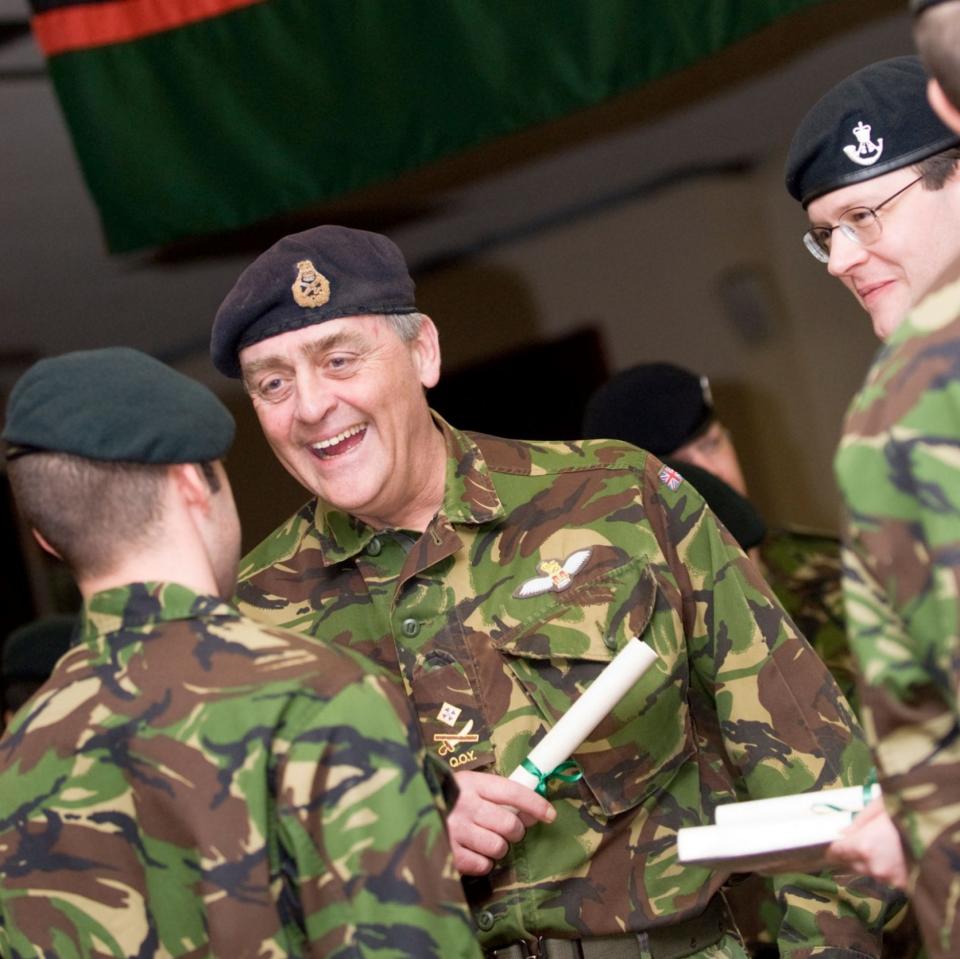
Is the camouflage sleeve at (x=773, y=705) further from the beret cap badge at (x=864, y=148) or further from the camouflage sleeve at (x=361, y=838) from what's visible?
the camouflage sleeve at (x=361, y=838)

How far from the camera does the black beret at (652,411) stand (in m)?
3.66

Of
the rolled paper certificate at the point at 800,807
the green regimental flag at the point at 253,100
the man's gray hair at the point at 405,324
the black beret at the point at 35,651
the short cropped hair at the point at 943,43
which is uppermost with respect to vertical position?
the green regimental flag at the point at 253,100

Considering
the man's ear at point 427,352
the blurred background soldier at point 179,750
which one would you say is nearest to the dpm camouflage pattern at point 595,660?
the man's ear at point 427,352

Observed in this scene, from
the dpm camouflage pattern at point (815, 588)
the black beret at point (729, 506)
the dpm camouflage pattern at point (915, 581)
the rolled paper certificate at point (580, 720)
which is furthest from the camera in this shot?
the dpm camouflage pattern at point (815, 588)

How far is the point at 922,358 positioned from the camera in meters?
1.54

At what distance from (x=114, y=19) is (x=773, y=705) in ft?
8.36

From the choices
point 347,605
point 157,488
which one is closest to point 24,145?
point 347,605

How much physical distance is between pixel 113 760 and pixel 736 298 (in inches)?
140

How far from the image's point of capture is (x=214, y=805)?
5.75 feet

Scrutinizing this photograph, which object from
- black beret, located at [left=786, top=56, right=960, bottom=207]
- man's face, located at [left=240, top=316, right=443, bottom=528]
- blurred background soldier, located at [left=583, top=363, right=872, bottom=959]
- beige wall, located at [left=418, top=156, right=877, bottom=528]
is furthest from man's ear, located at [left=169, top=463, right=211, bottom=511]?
beige wall, located at [left=418, top=156, right=877, bottom=528]

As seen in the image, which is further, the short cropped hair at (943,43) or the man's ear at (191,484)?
the man's ear at (191,484)

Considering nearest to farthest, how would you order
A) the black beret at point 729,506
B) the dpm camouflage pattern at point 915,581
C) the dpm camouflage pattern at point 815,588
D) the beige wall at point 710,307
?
1. the dpm camouflage pattern at point 915,581
2. the black beret at point 729,506
3. the dpm camouflage pattern at point 815,588
4. the beige wall at point 710,307

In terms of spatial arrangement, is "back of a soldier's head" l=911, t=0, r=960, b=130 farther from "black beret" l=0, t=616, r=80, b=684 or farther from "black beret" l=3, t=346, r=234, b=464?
"black beret" l=0, t=616, r=80, b=684

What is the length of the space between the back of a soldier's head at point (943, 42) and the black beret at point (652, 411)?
209 centimetres
